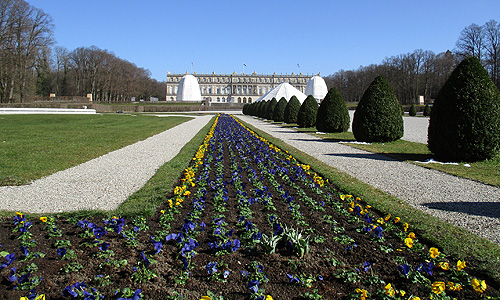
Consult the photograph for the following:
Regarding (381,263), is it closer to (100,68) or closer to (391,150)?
(391,150)

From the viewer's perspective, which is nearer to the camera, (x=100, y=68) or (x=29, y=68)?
(x=29, y=68)

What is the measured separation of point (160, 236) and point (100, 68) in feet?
224

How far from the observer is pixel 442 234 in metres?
3.99

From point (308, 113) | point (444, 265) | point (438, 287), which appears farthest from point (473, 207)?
point (308, 113)

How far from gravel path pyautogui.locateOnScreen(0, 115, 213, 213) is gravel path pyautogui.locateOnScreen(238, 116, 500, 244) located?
424 cm

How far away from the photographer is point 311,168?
8156 mm

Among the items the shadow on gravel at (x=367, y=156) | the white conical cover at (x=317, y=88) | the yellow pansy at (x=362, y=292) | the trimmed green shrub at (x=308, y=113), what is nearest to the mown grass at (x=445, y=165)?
the shadow on gravel at (x=367, y=156)

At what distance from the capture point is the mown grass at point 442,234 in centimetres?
330

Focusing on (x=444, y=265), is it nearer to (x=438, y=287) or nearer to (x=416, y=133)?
(x=438, y=287)

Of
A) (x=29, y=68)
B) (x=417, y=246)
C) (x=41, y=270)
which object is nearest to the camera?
(x=41, y=270)

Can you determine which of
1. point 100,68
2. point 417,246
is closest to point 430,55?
point 100,68

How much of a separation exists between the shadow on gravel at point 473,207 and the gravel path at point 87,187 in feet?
14.6

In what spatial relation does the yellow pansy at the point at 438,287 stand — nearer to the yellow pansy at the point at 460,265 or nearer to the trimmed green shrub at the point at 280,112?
the yellow pansy at the point at 460,265

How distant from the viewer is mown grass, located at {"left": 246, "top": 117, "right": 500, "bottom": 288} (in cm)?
330
